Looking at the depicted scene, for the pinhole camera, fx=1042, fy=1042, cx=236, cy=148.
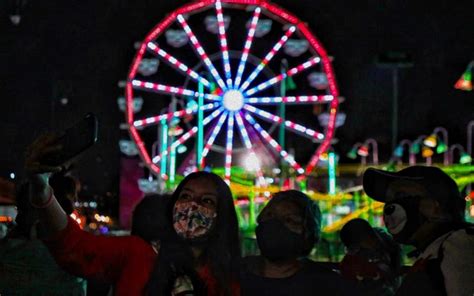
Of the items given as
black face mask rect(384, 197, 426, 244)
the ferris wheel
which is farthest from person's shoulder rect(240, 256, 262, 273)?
the ferris wheel

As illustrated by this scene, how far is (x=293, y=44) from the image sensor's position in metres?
25.3

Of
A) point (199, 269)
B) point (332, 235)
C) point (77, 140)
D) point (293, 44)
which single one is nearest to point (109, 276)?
point (199, 269)

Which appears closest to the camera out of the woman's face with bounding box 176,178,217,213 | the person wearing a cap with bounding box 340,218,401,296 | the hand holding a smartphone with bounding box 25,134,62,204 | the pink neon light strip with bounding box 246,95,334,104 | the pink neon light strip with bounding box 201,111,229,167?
the hand holding a smartphone with bounding box 25,134,62,204

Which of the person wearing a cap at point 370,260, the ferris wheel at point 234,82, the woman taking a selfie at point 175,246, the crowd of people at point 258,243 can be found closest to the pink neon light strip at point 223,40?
the ferris wheel at point 234,82

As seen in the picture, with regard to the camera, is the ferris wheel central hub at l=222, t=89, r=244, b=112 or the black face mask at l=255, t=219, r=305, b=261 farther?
the ferris wheel central hub at l=222, t=89, r=244, b=112

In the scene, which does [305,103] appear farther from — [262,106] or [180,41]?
[180,41]

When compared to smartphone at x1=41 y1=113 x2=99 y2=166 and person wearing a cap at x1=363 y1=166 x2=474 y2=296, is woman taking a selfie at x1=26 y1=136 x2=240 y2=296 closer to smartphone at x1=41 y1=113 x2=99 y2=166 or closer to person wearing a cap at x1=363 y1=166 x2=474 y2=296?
smartphone at x1=41 y1=113 x2=99 y2=166

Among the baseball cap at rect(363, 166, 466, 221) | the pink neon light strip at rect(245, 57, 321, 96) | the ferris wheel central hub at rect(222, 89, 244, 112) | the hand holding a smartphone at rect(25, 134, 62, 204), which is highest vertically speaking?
the pink neon light strip at rect(245, 57, 321, 96)

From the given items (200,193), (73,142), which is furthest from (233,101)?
(73,142)

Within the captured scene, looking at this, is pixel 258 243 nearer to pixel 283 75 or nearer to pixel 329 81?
pixel 329 81

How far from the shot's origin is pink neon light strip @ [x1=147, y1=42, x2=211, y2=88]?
24797 mm

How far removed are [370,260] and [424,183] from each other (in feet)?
2.48

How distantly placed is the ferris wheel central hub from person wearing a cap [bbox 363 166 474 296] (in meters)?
20.3

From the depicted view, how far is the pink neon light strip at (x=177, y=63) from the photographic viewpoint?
24.8 meters
